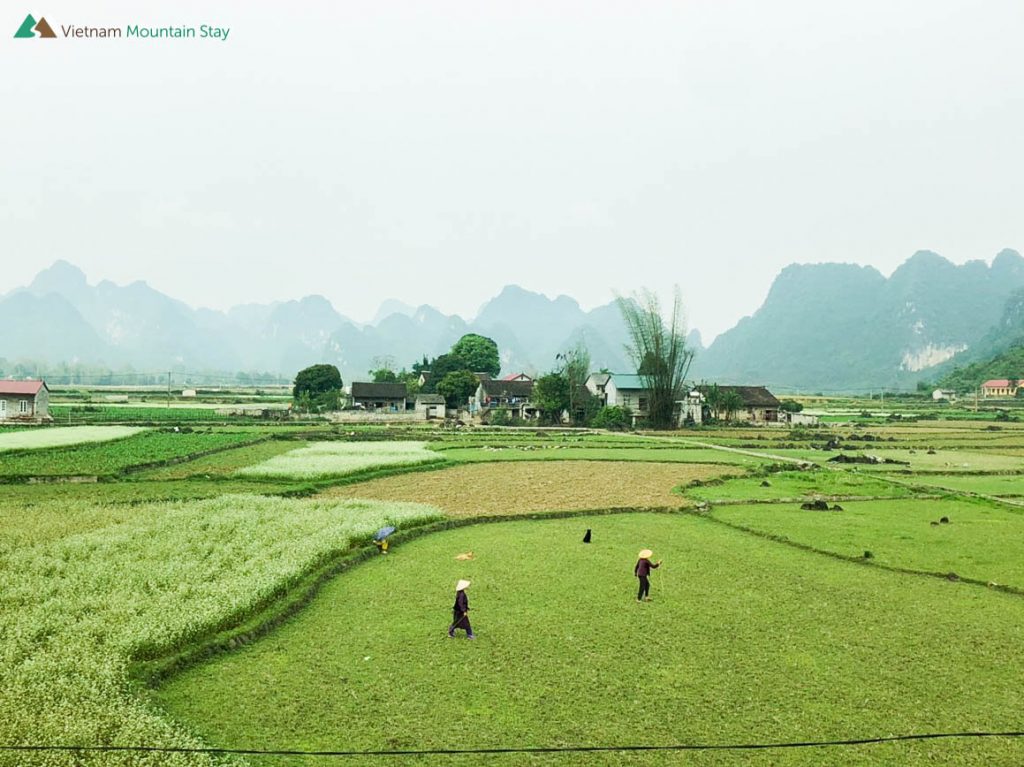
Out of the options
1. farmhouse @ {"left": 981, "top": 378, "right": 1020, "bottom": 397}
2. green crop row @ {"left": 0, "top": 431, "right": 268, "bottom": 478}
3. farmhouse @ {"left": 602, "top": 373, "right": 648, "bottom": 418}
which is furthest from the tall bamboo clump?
farmhouse @ {"left": 981, "top": 378, "right": 1020, "bottom": 397}

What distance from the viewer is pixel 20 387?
58594mm

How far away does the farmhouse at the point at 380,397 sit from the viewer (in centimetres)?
7962

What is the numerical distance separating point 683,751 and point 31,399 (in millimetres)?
65328

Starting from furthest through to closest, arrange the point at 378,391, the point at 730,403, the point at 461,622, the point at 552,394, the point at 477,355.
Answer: the point at 477,355, the point at 378,391, the point at 730,403, the point at 552,394, the point at 461,622

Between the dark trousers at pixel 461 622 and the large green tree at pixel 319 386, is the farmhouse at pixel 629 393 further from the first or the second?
the dark trousers at pixel 461 622

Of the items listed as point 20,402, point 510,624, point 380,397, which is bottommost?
point 510,624

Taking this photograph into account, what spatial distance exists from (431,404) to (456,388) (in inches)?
128

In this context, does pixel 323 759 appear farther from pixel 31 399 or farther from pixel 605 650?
pixel 31 399

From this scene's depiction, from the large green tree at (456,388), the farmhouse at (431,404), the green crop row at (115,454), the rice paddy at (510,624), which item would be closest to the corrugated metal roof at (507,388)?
the large green tree at (456,388)

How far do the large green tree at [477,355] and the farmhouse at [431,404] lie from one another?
21152 millimetres

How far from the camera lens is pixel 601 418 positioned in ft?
214

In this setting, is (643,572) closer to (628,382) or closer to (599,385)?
(628,382)

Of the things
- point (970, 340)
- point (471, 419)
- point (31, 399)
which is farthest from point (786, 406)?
point (970, 340)

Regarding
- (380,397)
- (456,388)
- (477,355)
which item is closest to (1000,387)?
(477,355)
